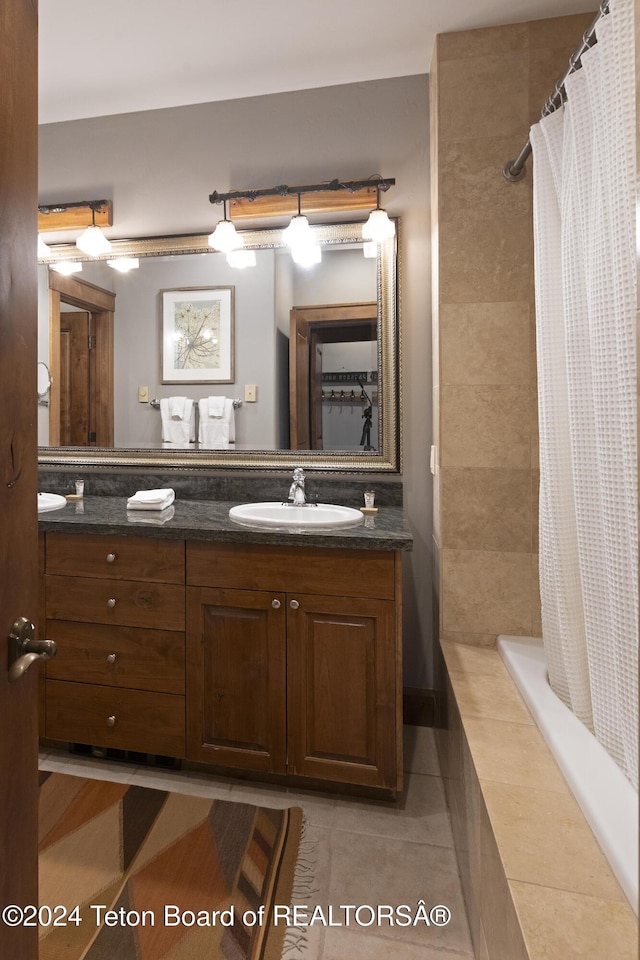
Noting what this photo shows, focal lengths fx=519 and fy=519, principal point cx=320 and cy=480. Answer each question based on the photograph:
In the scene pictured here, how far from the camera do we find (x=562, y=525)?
1.30 m

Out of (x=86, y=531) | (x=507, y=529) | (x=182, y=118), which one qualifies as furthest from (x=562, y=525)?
(x=182, y=118)

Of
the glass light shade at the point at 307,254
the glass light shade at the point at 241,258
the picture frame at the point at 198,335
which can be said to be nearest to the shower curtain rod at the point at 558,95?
the glass light shade at the point at 307,254

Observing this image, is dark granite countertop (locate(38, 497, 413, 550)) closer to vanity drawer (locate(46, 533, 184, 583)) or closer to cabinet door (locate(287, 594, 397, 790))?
vanity drawer (locate(46, 533, 184, 583))

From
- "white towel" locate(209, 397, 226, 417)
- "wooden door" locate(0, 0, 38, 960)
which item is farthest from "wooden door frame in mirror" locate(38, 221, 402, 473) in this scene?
"wooden door" locate(0, 0, 38, 960)

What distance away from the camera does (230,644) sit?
170cm

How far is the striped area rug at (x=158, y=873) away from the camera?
3.90 feet

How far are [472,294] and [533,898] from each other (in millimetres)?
1602

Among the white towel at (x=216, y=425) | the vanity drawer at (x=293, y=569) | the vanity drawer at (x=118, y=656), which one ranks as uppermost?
the white towel at (x=216, y=425)

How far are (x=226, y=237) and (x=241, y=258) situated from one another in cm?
11

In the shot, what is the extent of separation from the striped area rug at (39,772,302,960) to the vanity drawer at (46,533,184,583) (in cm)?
70

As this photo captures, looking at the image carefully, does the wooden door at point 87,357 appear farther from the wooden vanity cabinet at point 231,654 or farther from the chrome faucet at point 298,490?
the chrome faucet at point 298,490

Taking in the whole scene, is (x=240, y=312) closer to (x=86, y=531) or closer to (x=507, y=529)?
(x=86, y=531)

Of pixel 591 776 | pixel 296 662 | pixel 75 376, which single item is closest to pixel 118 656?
pixel 296 662

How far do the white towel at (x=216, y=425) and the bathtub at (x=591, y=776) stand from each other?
1.44 m
